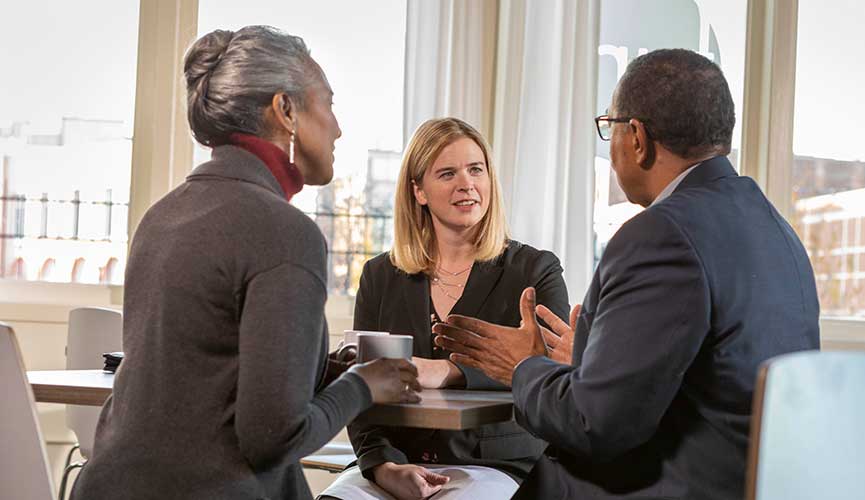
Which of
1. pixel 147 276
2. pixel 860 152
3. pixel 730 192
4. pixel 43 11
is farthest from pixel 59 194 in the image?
pixel 860 152

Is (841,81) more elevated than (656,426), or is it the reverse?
(841,81)

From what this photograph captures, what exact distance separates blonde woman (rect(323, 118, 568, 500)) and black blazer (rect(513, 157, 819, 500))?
66 cm

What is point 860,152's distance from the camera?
4.92 meters

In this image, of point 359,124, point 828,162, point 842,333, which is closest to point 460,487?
point 359,124

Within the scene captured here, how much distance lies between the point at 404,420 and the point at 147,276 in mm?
477

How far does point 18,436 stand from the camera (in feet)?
4.75

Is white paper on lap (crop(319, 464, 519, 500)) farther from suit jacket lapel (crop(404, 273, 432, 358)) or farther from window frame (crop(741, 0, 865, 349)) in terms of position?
window frame (crop(741, 0, 865, 349))

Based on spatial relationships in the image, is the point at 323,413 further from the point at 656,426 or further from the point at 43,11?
the point at 43,11

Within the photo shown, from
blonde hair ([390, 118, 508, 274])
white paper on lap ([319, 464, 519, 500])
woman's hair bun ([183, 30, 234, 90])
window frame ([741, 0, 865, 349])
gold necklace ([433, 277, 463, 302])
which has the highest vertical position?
window frame ([741, 0, 865, 349])

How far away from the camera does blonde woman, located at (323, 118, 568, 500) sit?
2.30 m

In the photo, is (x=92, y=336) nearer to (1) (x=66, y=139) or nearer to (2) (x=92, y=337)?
(2) (x=92, y=337)

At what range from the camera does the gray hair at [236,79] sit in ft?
5.58

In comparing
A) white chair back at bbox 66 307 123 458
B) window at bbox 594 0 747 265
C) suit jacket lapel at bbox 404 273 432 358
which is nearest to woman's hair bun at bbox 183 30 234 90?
suit jacket lapel at bbox 404 273 432 358

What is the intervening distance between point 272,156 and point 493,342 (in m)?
0.57
